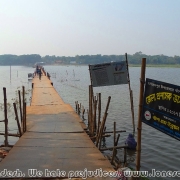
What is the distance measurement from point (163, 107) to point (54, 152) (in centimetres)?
311

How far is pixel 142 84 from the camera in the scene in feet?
16.0

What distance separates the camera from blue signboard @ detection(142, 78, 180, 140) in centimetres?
424

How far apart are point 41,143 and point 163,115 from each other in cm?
377

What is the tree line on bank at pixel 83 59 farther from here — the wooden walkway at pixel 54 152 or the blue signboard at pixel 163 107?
the blue signboard at pixel 163 107

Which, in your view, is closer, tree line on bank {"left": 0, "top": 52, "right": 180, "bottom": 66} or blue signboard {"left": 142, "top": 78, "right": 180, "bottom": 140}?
blue signboard {"left": 142, "top": 78, "right": 180, "bottom": 140}

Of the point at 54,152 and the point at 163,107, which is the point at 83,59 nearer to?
the point at 54,152

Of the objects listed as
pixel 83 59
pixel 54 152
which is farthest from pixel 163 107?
pixel 83 59

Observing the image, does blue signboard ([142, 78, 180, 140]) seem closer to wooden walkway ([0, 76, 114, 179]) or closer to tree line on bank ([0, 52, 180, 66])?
wooden walkway ([0, 76, 114, 179])

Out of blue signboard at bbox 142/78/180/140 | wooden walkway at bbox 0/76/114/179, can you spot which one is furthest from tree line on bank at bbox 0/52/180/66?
blue signboard at bbox 142/78/180/140

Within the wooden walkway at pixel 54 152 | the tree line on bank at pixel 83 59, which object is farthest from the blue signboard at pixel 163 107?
the tree line on bank at pixel 83 59

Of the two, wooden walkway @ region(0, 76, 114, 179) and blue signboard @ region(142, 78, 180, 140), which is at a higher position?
blue signboard @ region(142, 78, 180, 140)

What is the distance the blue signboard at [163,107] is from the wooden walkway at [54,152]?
4.78 ft

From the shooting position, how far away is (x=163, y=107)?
4477 mm

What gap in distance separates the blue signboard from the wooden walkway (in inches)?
57.4
